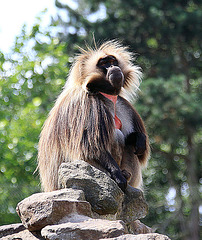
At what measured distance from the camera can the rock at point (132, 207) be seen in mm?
4199

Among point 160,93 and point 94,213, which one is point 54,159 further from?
point 160,93

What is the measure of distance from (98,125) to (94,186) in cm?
87

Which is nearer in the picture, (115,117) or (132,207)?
(132,207)

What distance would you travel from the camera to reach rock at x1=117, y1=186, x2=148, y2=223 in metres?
4.20

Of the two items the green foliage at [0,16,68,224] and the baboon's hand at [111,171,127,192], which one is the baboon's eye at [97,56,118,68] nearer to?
the baboon's hand at [111,171,127,192]

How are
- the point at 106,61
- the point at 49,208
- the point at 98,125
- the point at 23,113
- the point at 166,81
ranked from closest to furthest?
1. the point at 49,208
2. the point at 98,125
3. the point at 106,61
4. the point at 23,113
5. the point at 166,81

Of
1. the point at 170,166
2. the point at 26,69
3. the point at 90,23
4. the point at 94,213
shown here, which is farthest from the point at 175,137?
the point at 94,213

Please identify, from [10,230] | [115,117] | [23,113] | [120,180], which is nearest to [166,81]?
[23,113]

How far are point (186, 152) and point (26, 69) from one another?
8.74 metres

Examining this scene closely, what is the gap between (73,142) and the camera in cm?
444

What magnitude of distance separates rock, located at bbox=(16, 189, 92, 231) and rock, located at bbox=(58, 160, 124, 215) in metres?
0.22

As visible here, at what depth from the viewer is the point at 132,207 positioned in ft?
13.9

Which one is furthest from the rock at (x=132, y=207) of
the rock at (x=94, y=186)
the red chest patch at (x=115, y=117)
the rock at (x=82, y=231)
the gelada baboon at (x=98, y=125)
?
the rock at (x=82, y=231)

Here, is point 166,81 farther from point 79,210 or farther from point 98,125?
point 79,210
